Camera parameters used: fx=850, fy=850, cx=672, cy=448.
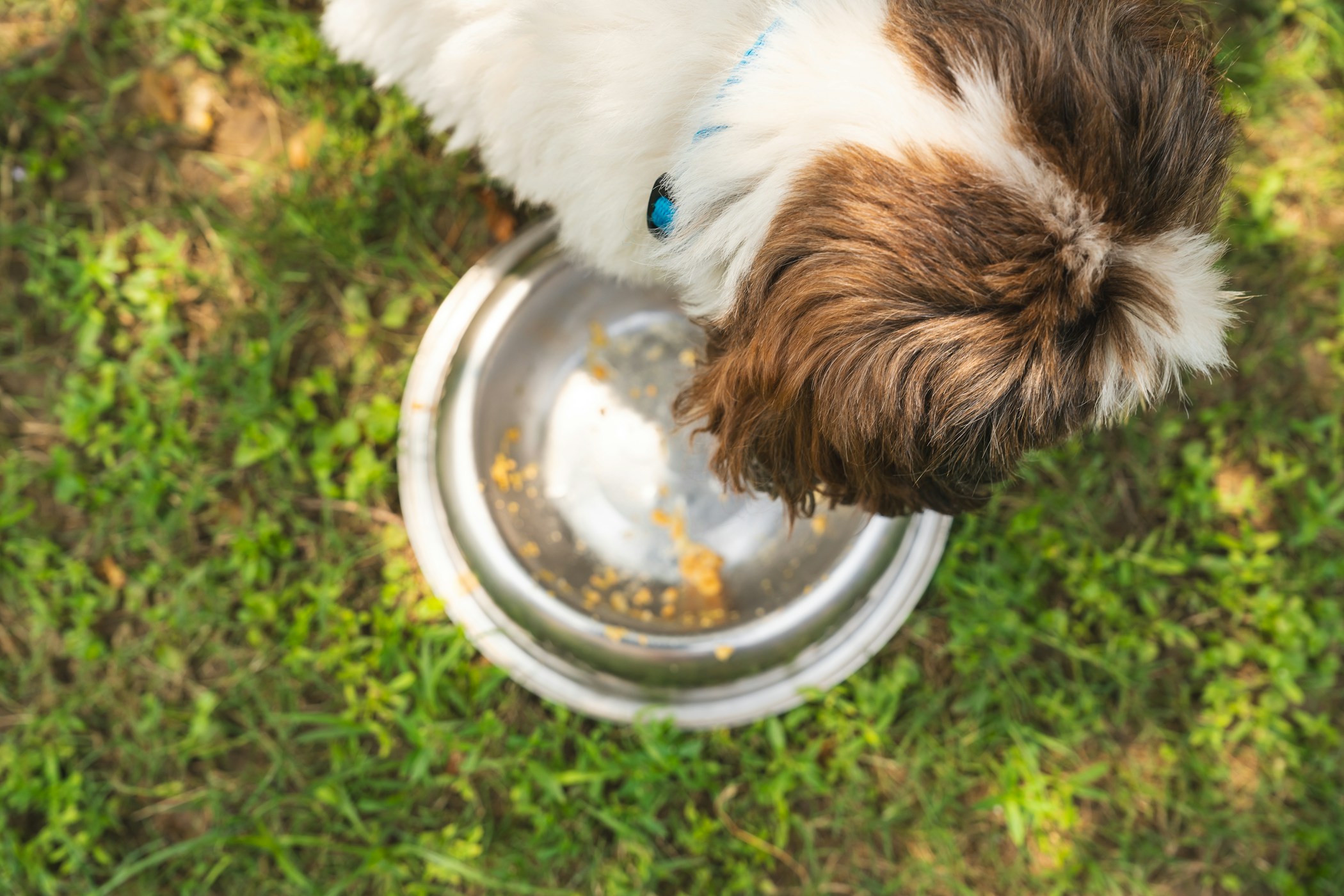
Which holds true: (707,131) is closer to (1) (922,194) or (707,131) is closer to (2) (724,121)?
(2) (724,121)

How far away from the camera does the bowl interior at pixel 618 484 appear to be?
2217 mm

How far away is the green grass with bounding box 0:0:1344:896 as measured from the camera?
2355 mm

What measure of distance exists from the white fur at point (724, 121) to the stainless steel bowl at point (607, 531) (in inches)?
33.1

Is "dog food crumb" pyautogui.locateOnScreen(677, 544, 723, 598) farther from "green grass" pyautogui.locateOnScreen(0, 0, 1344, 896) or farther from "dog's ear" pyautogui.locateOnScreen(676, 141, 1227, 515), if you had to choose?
"dog's ear" pyautogui.locateOnScreen(676, 141, 1227, 515)

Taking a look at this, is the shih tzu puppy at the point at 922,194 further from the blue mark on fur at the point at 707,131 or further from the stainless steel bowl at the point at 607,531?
the stainless steel bowl at the point at 607,531

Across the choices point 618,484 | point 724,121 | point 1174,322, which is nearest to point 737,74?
point 724,121

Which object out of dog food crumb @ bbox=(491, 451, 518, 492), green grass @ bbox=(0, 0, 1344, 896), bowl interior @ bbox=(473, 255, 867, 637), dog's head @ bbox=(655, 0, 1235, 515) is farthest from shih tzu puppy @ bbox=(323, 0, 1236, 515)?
green grass @ bbox=(0, 0, 1344, 896)

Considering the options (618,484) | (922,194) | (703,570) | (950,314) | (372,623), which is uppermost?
(922,194)

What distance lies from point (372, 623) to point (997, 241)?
1998 mm

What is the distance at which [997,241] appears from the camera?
107 centimetres

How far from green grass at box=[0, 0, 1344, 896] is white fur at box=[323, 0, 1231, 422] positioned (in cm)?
115

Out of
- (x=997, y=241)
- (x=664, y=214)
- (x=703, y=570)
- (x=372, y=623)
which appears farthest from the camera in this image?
(x=372, y=623)

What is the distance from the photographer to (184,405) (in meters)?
2.46

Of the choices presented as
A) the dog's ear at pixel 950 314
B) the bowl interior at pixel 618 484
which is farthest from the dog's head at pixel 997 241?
the bowl interior at pixel 618 484
